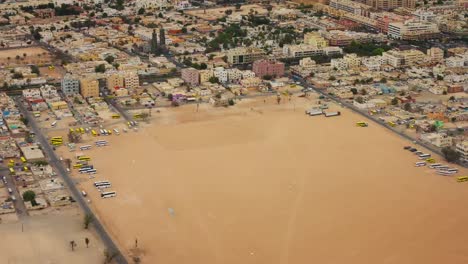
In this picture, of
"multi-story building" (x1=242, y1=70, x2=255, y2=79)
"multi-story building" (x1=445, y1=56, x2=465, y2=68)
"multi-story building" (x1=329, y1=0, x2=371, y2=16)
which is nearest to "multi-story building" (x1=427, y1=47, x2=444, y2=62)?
"multi-story building" (x1=445, y1=56, x2=465, y2=68)

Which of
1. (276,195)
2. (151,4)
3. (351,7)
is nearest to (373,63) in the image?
(351,7)

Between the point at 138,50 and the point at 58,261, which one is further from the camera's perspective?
the point at 138,50

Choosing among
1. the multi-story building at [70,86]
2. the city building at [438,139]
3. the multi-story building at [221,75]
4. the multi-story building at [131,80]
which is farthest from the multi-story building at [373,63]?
the multi-story building at [70,86]

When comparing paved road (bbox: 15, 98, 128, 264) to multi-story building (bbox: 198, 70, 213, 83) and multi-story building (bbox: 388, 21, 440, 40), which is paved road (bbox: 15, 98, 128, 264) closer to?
multi-story building (bbox: 198, 70, 213, 83)

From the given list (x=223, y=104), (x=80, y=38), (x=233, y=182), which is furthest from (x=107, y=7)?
(x=233, y=182)

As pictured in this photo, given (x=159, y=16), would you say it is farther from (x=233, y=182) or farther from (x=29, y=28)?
(x=233, y=182)
